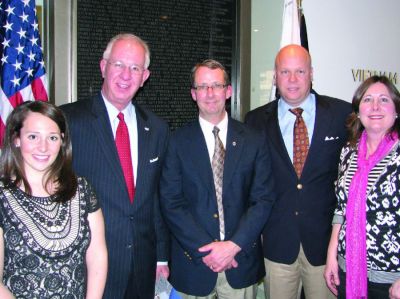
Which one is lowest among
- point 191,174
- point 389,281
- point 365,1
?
point 389,281

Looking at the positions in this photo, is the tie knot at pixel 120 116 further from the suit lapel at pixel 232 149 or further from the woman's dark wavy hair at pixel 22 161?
the suit lapel at pixel 232 149

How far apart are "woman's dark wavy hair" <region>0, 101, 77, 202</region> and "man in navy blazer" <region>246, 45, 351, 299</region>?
1.28 m

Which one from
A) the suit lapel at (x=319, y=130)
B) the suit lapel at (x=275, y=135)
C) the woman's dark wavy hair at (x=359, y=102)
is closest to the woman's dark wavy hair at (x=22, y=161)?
the suit lapel at (x=275, y=135)

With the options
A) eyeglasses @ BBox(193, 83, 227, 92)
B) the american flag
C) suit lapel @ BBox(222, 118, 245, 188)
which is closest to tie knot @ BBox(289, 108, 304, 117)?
suit lapel @ BBox(222, 118, 245, 188)

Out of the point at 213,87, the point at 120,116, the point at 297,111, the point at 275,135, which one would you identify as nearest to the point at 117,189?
the point at 120,116

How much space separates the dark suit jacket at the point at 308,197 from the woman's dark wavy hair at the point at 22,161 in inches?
50.5

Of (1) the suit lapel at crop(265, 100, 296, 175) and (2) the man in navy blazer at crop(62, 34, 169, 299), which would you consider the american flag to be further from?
(1) the suit lapel at crop(265, 100, 296, 175)

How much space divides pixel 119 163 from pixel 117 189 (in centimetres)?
14

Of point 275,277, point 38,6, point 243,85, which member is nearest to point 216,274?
point 275,277

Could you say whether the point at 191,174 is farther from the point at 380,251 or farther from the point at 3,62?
the point at 3,62

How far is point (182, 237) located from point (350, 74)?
3053 mm

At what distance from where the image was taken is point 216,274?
2.28 metres

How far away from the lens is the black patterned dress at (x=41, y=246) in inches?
63.1

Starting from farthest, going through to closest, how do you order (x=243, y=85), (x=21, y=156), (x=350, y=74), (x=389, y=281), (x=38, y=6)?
1. (x=350, y=74)
2. (x=243, y=85)
3. (x=38, y=6)
4. (x=389, y=281)
5. (x=21, y=156)
